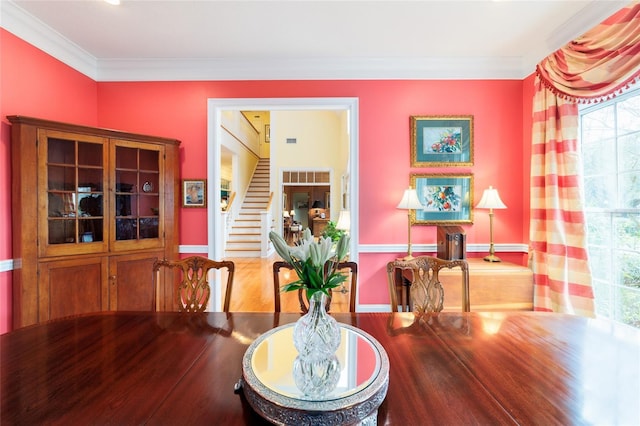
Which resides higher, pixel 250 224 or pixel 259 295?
pixel 250 224

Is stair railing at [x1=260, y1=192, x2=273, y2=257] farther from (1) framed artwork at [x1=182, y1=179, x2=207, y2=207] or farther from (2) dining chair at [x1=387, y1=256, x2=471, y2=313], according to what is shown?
(2) dining chair at [x1=387, y1=256, x2=471, y2=313]

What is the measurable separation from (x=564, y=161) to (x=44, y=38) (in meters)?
4.41

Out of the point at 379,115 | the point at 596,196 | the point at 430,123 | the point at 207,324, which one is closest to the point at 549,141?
the point at 596,196

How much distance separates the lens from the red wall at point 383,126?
274 centimetres

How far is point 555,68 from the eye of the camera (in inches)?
83.5

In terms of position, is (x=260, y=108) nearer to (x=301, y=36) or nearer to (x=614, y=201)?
(x=301, y=36)

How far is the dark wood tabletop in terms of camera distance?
0.70m

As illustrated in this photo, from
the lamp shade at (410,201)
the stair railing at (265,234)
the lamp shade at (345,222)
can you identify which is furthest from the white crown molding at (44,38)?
the stair railing at (265,234)

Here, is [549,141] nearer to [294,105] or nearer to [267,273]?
[294,105]

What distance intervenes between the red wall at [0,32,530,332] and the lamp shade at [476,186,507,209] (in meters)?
0.18

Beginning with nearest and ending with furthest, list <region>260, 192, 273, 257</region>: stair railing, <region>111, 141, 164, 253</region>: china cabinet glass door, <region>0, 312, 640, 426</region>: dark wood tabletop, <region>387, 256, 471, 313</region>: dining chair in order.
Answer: <region>0, 312, 640, 426</region>: dark wood tabletop < <region>387, 256, 471, 313</region>: dining chair < <region>111, 141, 164, 253</region>: china cabinet glass door < <region>260, 192, 273, 257</region>: stair railing

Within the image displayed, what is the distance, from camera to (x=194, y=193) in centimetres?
279

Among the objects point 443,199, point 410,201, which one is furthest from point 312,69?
point 443,199

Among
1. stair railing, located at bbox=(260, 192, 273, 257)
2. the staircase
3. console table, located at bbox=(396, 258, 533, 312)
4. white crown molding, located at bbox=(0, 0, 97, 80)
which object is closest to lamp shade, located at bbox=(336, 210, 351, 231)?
console table, located at bbox=(396, 258, 533, 312)
